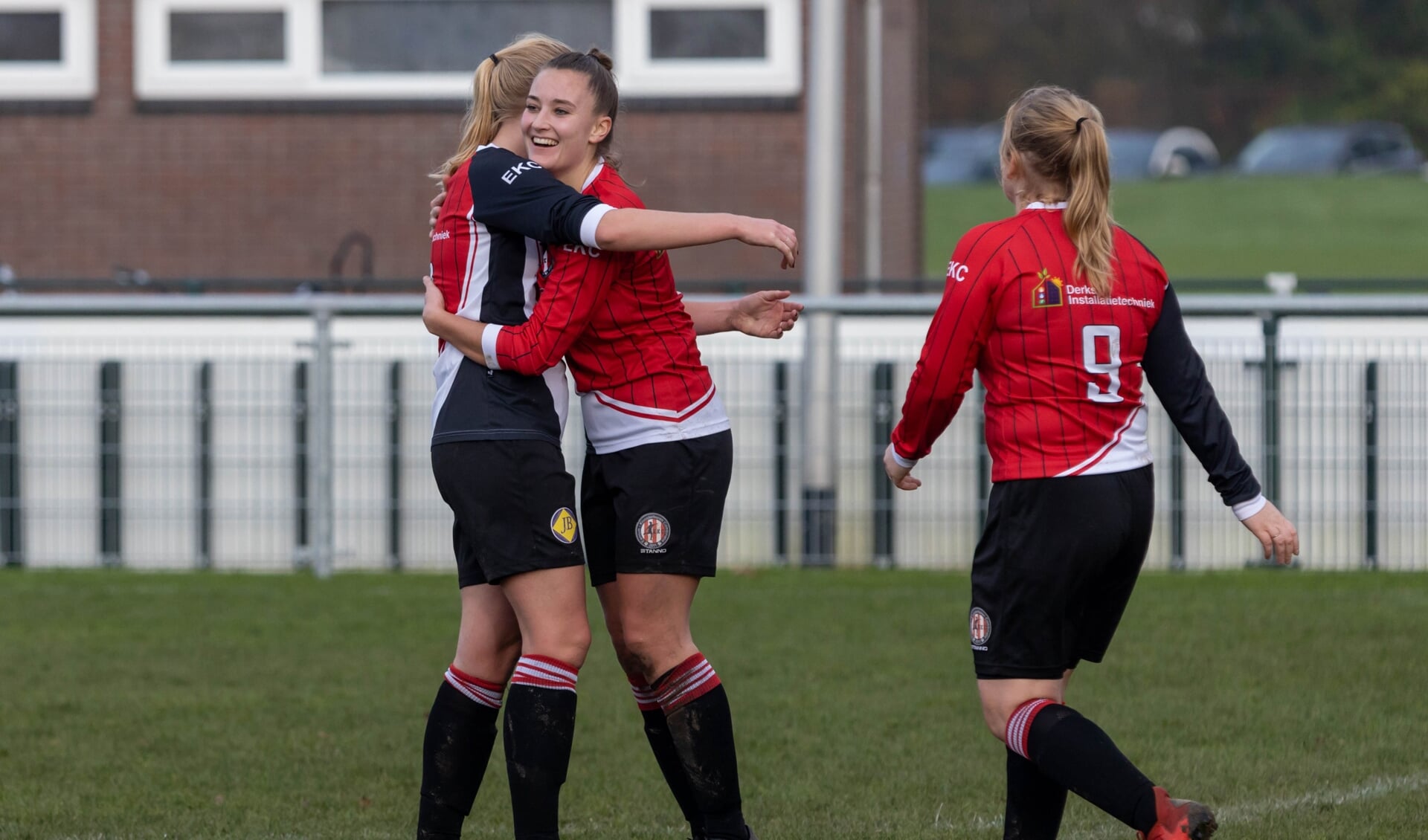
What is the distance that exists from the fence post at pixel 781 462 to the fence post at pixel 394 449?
2.00 metres

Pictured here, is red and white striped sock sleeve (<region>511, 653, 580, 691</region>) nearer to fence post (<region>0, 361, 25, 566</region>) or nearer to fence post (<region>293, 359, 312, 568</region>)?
fence post (<region>293, 359, 312, 568</region>)

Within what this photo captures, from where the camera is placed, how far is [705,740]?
13.1 ft

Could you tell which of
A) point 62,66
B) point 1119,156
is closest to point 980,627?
point 62,66

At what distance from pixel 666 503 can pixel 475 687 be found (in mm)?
606

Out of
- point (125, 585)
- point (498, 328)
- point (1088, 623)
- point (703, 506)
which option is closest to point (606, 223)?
point (498, 328)

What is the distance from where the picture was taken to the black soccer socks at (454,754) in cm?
395

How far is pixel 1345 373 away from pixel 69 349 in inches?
266

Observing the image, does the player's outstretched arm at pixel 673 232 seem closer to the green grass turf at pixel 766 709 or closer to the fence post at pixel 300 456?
the green grass turf at pixel 766 709

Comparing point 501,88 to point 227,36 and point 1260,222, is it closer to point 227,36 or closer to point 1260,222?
point 227,36

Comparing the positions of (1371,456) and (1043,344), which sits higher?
(1043,344)

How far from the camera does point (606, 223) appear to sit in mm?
3664

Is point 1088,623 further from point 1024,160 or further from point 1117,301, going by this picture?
point 1024,160

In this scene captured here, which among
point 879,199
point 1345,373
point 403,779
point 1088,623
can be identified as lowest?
point 403,779

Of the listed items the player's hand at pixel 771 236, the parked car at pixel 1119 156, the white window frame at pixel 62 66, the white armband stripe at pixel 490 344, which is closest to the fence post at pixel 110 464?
the white window frame at pixel 62 66
